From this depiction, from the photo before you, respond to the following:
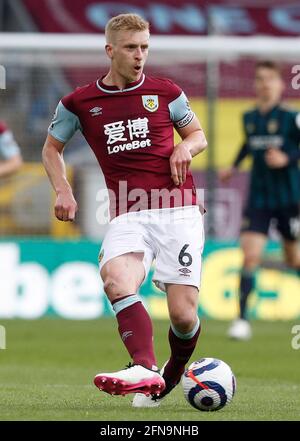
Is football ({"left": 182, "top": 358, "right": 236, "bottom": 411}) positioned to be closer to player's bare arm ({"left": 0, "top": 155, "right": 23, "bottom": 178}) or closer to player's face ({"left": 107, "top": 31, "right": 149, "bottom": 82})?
player's face ({"left": 107, "top": 31, "right": 149, "bottom": 82})

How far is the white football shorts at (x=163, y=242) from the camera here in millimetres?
6723

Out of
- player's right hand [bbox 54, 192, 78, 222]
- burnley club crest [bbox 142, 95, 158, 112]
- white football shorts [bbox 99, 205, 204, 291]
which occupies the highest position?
burnley club crest [bbox 142, 95, 158, 112]

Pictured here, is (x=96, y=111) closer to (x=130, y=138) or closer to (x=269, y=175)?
(x=130, y=138)

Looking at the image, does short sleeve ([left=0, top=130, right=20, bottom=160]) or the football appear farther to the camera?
short sleeve ([left=0, top=130, right=20, bottom=160])

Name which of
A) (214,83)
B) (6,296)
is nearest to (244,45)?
(214,83)

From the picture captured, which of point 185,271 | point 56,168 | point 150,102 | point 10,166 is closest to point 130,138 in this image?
point 150,102

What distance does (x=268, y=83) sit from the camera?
12.4 m

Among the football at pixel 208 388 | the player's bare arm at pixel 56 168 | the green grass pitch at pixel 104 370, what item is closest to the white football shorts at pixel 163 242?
the player's bare arm at pixel 56 168

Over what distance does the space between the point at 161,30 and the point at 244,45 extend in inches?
291

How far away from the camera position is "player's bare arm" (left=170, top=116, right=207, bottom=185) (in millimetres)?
6652

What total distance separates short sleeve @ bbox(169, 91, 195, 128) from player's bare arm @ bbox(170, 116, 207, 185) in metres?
0.03

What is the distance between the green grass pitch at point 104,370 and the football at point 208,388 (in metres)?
0.07

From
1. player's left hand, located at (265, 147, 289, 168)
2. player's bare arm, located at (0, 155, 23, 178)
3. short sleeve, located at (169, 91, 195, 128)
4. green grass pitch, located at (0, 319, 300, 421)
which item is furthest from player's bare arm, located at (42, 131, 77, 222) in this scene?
player's bare arm, located at (0, 155, 23, 178)

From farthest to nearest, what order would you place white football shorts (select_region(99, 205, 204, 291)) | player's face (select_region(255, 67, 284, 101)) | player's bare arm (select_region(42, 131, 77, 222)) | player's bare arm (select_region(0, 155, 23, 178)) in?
player's bare arm (select_region(0, 155, 23, 178)), player's face (select_region(255, 67, 284, 101)), player's bare arm (select_region(42, 131, 77, 222)), white football shorts (select_region(99, 205, 204, 291))
